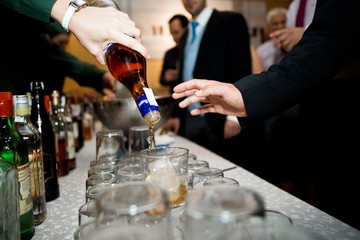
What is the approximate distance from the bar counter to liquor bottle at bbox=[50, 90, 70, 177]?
35 mm

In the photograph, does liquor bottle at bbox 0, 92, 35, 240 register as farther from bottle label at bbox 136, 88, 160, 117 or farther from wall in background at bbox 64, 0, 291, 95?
wall in background at bbox 64, 0, 291, 95

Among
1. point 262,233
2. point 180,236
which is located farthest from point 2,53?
point 262,233

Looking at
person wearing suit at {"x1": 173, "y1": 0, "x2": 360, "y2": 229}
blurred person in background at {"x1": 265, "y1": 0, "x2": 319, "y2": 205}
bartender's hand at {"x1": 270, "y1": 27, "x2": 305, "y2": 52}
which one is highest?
bartender's hand at {"x1": 270, "y1": 27, "x2": 305, "y2": 52}

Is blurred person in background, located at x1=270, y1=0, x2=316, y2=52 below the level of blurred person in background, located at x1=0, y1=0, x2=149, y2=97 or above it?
above

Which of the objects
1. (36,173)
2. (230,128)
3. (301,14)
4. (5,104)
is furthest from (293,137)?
(5,104)

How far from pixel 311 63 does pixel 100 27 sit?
1.72ft

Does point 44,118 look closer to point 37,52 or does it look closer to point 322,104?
point 37,52

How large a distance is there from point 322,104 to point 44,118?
4.81 ft

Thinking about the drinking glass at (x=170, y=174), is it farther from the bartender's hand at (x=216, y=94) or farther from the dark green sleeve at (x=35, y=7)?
the dark green sleeve at (x=35, y=7)

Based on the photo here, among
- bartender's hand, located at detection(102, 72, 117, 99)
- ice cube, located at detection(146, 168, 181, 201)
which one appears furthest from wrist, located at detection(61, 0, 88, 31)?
bartender's hand, located at detection(102, 72, 117, 99)

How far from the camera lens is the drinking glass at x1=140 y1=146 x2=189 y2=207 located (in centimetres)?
66

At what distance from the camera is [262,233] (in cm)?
35

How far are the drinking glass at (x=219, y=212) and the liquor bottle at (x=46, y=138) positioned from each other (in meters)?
0.59

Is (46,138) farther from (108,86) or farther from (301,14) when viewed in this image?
(301,14)
